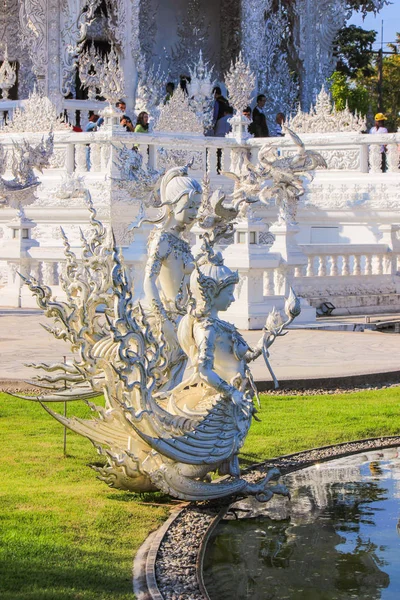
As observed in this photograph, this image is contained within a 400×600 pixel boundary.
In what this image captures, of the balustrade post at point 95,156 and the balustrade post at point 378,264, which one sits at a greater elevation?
the balustrade post at point 95,156

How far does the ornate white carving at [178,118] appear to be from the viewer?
21094 millimetres

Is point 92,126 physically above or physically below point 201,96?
below

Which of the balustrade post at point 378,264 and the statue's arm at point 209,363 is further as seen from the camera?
the balustrade post at point 378,264

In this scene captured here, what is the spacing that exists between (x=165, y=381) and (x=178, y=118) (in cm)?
1486

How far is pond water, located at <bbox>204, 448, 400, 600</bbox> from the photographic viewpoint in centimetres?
516

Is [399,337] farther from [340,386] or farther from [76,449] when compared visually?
[76,449]

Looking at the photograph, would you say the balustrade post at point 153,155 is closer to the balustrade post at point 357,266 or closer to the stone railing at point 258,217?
the stone railing at point 258,217

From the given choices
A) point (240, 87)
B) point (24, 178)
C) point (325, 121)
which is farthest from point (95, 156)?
point (325, 121)

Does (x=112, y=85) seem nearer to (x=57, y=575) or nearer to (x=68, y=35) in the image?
(x=68, y=35)

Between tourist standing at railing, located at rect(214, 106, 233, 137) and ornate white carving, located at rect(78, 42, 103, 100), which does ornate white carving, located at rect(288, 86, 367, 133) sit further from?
ornate white carving, located at rect(78, 42, 103, 100)

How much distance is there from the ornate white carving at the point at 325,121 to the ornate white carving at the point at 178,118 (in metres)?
1.85

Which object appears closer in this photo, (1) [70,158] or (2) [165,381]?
(2) [165,381]

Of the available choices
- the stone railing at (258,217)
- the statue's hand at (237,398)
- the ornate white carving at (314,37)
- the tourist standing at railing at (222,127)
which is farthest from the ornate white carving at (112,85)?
the statue's hand at (237,398)

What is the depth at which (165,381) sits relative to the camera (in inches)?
266
